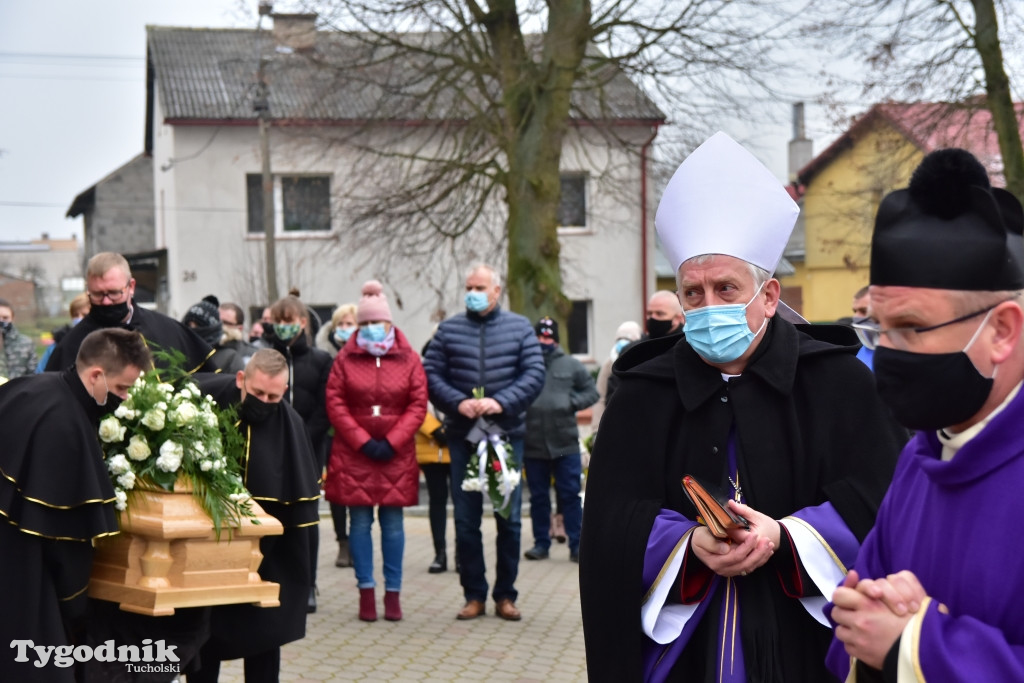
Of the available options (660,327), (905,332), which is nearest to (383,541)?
(660,327)

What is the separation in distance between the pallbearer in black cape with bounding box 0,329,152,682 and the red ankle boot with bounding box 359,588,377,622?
3783 mm

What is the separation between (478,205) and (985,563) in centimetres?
1933

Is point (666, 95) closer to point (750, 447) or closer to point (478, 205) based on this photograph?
point (478, 205)

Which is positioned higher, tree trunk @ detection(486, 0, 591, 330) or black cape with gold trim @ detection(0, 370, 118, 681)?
tree trunk @ detection(486, 0, 591, 330)

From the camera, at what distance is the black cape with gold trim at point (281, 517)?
5742mm

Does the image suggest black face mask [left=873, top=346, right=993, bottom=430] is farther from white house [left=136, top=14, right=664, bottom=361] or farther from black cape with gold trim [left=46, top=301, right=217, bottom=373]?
white house [left=136, top=14, right=664, bottom=361]

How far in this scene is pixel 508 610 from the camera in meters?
8.72

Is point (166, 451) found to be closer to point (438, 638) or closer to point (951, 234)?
point (438, 638)

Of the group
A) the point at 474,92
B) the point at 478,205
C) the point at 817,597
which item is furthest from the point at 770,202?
the point at 474,92

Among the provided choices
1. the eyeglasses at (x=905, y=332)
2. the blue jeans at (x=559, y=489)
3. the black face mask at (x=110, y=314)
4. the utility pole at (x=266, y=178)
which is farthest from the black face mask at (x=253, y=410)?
the utility pole at (x=266, y=178)

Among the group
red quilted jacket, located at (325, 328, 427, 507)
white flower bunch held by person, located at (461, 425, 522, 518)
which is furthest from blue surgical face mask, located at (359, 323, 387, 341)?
white flower bunch held by person, located at (461, 425, 522, 518)

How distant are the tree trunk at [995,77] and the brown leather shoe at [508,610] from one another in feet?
37.6

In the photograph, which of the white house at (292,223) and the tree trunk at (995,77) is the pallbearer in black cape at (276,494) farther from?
the white house at (292,223)

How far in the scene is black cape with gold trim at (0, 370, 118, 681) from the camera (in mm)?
4703
